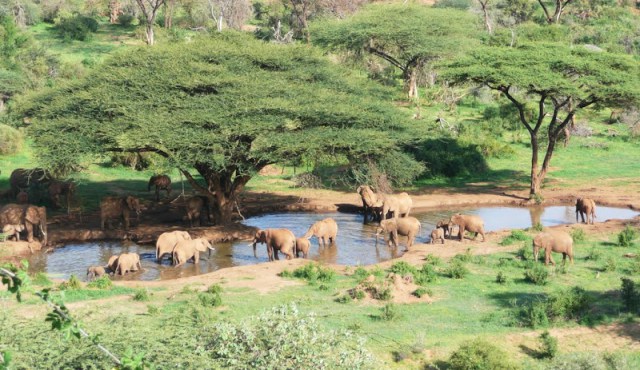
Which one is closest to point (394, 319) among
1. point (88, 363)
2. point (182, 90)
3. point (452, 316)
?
point (452, 316)

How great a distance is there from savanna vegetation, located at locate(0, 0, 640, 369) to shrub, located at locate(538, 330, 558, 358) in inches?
1.7

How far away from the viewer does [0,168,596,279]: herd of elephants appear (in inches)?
793

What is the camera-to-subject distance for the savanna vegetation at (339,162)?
1132cm

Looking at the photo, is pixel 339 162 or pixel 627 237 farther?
pixel 339 162

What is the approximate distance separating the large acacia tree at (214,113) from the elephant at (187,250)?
2.42 m

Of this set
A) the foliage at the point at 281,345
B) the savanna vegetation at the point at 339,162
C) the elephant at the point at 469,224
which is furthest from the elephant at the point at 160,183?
the foliage at the point at 281,345

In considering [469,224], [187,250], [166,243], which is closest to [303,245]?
[187,250]

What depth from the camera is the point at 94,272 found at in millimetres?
19469

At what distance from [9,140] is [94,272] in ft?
58.4

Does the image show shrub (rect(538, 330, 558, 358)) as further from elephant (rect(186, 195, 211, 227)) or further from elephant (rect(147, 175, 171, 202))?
elephant (rect(147, 175, 171, 202))

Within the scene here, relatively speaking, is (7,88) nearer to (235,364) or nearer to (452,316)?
(452,316)

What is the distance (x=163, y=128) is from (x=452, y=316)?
1055 centimetres

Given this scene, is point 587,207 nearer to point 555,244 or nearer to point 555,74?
point 555,74

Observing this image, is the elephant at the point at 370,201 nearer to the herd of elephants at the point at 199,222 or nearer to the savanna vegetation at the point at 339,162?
the herd of elephants at the point at 199,222
